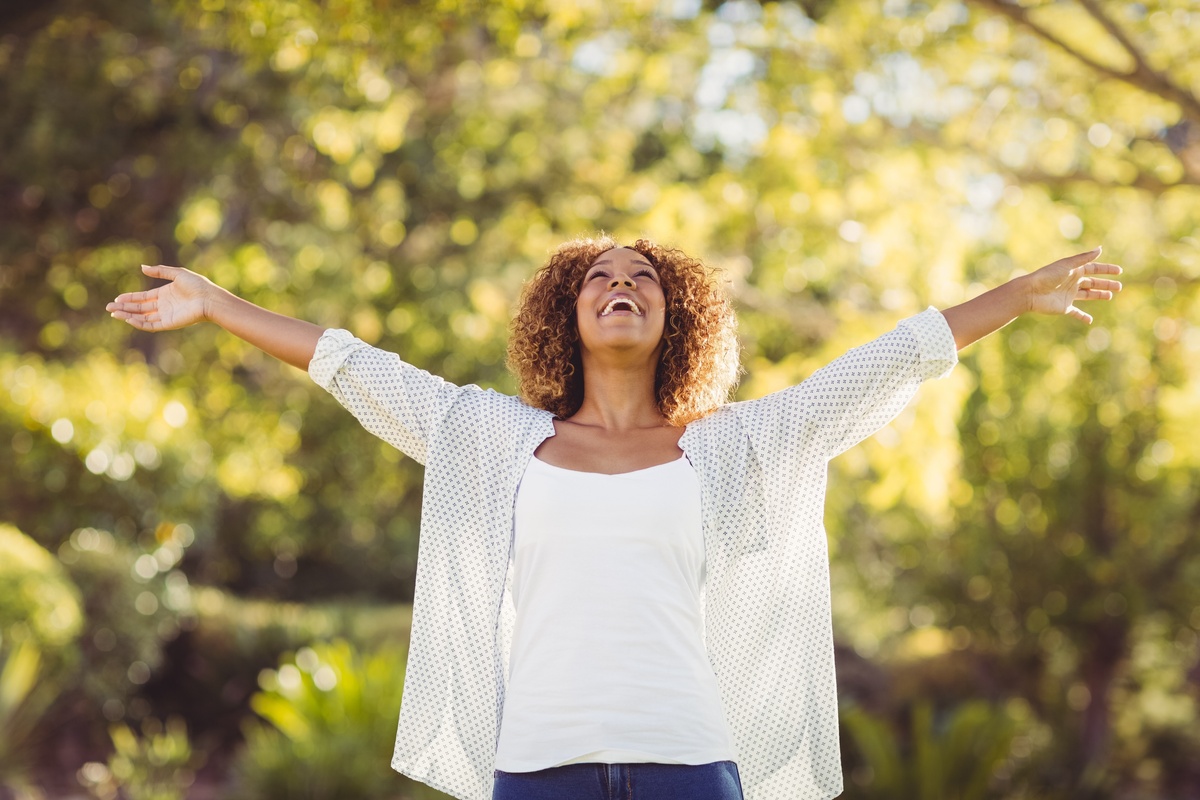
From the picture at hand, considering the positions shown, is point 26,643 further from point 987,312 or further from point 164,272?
point 987,312

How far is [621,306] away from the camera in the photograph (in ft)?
8.73

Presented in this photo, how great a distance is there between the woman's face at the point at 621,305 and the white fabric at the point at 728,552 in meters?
0.23

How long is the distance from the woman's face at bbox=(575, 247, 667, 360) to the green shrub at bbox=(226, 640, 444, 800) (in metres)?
4.45

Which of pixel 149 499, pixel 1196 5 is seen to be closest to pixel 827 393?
pixel 1196 5

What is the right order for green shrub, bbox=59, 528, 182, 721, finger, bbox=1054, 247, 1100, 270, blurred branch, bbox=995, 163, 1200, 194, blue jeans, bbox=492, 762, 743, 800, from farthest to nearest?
green shrub, bbox=59, 528, 182, 721, blurred branch, bbox=995, 163, 1200, 194, finger, bbox=1054, 247, 1100, 270, blue jeans, bbox=492, 762, 743, 800

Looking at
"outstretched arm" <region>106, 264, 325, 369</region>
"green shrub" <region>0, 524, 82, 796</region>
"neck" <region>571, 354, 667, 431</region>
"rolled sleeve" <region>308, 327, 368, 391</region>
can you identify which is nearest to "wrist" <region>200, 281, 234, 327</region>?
"outstretched arm" <region>106, 264, 325, 369</region>

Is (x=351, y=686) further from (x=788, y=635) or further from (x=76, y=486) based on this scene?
(x=788, y=635)

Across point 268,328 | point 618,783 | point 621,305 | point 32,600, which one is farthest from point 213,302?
point 32,600

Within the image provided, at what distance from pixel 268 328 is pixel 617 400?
79 cm

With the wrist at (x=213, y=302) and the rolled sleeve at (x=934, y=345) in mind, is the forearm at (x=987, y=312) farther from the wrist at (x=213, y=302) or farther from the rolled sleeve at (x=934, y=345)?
the wrist at (x=213, y=302)

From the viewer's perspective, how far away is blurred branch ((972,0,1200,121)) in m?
5.08

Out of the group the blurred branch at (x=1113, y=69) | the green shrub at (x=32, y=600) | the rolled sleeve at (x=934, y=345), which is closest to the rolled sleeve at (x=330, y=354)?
the rolled sleeve at (x=934, y=345)

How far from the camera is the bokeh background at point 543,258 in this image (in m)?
6.56

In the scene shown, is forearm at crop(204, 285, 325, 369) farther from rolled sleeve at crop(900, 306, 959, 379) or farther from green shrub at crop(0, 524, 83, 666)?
green shrub at crop(0, 524, 83, 666)
